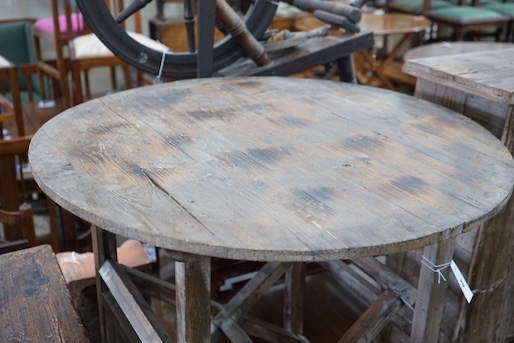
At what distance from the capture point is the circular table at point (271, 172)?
38.9 inches

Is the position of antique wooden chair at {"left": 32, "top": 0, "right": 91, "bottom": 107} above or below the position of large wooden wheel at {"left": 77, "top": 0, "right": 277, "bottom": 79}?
below

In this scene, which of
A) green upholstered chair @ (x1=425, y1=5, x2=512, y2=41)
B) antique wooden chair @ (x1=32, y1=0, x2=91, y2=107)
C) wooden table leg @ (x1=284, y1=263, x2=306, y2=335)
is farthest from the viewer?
green upholstered chair @ (x1=425, y1=5, x2=512, y2=41)

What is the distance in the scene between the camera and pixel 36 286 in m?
1.49

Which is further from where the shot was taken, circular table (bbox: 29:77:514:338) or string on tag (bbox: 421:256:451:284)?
string on tag (bbox: 421:256:451:284)

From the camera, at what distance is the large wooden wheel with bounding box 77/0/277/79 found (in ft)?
6.02

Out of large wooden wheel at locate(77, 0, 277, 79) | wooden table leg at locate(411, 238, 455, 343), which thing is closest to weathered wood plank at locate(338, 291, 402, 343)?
wooden table leg at locate(411, 238, 455, 343)

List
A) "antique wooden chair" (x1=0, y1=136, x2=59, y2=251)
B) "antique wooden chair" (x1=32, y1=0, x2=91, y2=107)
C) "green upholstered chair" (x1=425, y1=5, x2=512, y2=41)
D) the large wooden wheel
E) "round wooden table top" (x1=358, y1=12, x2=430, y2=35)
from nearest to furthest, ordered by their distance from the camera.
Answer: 1. the large wooden wheel
2. "antique wooden chair" (x1=0, y1=136, x2=59, y2=251)
3. "antique wooden chair" (x1=32, y1=0, x2=91, y2=107)
4. "round wooden table top" (x1=358, y1=12, x2=430, y2=35)
5. "green upholstered chair" (x1=425, y1=5, x2=512, y2=41)

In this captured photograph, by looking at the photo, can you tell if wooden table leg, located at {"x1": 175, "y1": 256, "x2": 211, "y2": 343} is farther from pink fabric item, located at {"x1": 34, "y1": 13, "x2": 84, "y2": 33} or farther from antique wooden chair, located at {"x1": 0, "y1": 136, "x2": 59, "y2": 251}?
pink fabric item, located at {"x1": 34, "y1": 13, "x2": 84, "y2": 33}

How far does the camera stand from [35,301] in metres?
1.44

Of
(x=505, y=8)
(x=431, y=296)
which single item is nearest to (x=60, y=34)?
(x=431, y=296)

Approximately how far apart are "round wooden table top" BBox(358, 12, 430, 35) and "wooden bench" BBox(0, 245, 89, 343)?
11.1ft

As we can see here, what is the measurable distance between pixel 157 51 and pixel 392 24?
3.19 meters

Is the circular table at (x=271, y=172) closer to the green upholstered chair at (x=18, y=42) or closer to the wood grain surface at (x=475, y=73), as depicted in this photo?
the wood grain surface at (x=475, y=73)

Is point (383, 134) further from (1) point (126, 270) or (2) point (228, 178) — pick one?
(1) point (126, 270)
